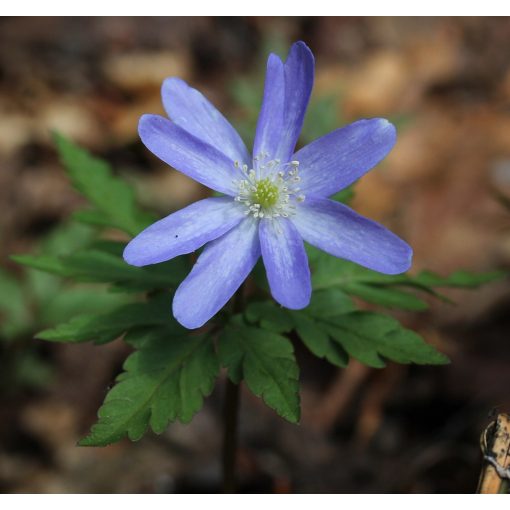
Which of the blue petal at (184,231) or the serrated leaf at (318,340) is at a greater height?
the blue petal at (184,231)

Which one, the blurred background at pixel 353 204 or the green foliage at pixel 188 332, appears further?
the blurred background at pixel 353 204

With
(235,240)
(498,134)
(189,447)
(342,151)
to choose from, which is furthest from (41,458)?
(498,134)

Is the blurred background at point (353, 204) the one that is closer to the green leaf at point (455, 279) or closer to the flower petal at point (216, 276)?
the green leaf at point (455, 279)

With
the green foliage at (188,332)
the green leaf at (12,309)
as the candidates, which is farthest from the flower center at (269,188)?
the green leaf at (12,309)

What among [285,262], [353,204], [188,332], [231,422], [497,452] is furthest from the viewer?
[353,204]

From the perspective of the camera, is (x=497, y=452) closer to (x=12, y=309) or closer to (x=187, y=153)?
(x=187, y=153)

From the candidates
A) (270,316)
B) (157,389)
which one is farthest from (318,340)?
(157,389)

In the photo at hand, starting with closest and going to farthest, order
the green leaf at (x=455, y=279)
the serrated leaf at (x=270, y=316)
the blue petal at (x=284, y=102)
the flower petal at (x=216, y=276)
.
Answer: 1. the flower petal at (x=216, y=276)
2. the blue petal at (x=284, y=102)
3. the serrated leaf at (x=270, y=316)
4. the green leaf at (x=455, y=279)
